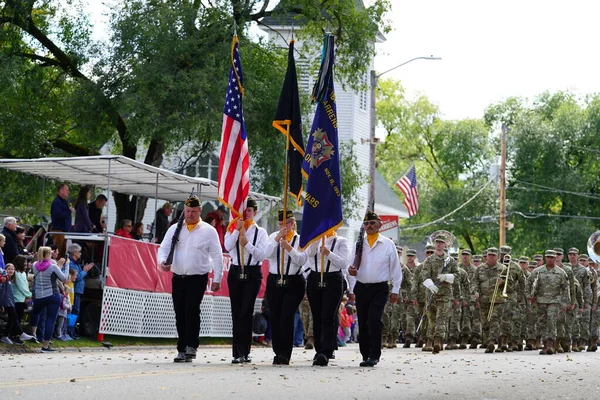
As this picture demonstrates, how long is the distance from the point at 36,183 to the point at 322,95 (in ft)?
52.8

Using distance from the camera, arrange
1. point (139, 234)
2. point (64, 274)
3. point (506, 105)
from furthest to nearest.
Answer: point (506, 105), point (139, 234), point (64, 274)

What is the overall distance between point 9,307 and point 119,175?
6.40 meters

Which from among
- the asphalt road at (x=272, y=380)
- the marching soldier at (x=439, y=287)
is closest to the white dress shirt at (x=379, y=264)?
the asphalt road at (x=272, y=380)

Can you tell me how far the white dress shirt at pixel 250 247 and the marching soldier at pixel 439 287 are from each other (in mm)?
7834

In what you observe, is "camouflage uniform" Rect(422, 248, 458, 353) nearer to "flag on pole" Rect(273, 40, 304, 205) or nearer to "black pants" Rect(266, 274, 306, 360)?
"flag on pole" Rect(273, 40, 304, 205)

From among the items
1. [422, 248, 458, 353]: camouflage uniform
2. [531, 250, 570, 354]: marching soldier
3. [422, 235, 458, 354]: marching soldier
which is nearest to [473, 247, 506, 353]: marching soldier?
[531, 250, 570, 354]: marching soldier

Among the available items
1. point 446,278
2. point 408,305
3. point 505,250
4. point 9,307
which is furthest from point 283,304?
point 505,250

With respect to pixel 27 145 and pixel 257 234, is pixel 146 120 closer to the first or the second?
pixel 27 145

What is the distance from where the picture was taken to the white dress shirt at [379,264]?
16.9 metres

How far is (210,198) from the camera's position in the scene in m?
28.9

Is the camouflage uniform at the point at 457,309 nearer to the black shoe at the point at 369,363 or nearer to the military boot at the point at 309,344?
the military boot at the point at 309,344

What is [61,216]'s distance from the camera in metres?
22.9

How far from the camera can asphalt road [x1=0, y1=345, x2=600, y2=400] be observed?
452 inches

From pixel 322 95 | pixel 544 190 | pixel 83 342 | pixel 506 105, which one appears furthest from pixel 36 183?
pixel 506 105
